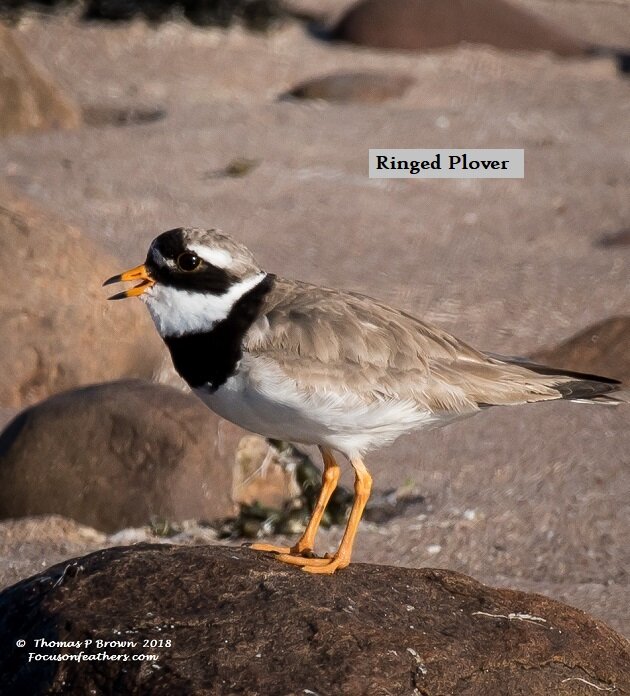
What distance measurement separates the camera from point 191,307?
4320mm

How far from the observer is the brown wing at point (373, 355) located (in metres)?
4.31

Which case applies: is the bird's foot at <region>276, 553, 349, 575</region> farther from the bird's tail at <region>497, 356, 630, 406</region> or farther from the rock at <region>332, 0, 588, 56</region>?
the rock at <region>332, 0, 588, 56</region>

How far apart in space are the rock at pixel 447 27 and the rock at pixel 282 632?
39.8 feet

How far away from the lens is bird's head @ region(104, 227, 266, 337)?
4305 mm

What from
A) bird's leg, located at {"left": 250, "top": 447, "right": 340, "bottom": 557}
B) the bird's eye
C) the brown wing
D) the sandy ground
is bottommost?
the sandy ground

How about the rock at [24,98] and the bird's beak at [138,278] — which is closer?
the bird's beak at [138,278]

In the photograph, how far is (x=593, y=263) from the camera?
31.1 feet

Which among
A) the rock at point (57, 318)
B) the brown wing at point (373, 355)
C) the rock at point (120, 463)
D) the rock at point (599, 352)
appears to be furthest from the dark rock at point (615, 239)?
the brown wing at point (373, 355)

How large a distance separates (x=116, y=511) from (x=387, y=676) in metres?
2.42

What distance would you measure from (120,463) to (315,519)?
146 centimetres

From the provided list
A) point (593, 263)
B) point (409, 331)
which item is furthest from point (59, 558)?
point (593, 263)

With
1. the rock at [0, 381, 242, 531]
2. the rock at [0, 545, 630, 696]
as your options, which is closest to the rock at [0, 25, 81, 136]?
the rock at [0, 381, 242, 531]

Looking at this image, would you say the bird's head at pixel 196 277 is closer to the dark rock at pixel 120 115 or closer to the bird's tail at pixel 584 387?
the bird's tail at pixel 584 387

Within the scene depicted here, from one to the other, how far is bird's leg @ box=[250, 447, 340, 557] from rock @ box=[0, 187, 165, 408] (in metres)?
2.92
